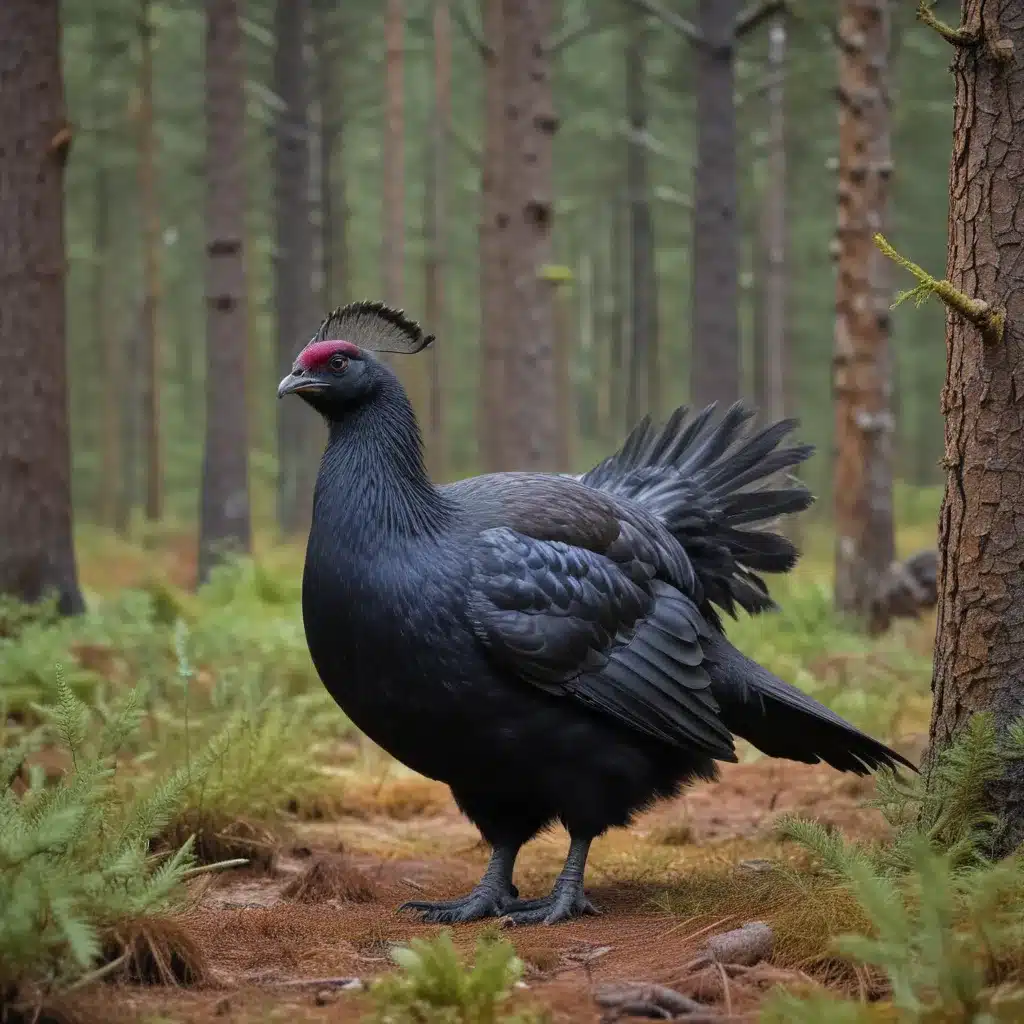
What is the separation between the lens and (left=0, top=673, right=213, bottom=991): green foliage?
2.91m

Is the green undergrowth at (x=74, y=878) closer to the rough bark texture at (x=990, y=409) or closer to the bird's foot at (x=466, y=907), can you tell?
the bird's foot at (x=466, y=907)

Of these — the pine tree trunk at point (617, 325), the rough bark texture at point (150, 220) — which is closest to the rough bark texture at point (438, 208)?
the rough bark texture at point (150, 220)

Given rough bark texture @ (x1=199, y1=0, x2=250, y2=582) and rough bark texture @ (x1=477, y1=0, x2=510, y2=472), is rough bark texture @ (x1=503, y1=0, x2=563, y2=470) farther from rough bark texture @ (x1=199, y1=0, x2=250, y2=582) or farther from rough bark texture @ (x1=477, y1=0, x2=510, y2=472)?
rough bark texture @ (x1=477, y1=0, x2=510, y2=472)

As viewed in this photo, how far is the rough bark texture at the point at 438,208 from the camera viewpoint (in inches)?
813

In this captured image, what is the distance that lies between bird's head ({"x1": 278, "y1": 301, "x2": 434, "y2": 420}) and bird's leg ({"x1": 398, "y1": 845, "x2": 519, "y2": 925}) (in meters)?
1.79

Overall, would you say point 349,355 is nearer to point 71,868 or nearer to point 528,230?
point 71,868

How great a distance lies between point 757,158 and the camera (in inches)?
1042

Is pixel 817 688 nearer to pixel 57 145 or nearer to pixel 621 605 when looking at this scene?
pixel 621 605

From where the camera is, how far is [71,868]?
328 centimetres

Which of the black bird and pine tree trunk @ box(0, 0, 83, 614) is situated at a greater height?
pine tree trunk @ box(0, 0, 83, 614)

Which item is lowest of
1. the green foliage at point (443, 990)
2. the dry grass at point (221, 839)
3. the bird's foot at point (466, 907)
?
the bird's foot at point (466, 907)

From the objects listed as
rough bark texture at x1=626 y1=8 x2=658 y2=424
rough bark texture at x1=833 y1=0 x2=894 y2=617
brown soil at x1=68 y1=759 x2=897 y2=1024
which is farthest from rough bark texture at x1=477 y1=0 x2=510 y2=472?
brown soil at x1=68 y1=759 x2=897 y2=1024

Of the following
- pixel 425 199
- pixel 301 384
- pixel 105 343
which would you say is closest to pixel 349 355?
pixel 301 384

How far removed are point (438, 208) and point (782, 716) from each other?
1826 centimetres
